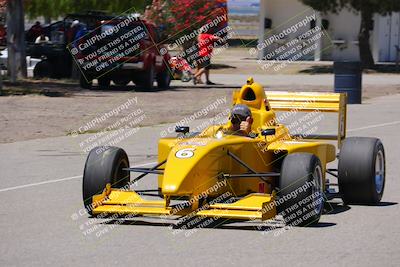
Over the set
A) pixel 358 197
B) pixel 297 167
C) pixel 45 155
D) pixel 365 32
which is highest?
pixel 297 167

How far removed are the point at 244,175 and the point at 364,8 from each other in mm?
32509

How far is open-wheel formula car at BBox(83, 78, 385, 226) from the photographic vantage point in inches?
374

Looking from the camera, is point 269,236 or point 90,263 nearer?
point 90,263

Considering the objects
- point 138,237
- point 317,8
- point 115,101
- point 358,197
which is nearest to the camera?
point 138,237

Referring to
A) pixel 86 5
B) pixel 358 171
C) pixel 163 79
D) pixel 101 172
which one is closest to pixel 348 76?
pixel 163 79

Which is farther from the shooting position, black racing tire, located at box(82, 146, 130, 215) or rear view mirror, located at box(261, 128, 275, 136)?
rear view mirror, located at box(261, 128, 275, 136)

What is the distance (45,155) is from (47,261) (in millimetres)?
8212

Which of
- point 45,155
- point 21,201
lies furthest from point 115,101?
point 21,201

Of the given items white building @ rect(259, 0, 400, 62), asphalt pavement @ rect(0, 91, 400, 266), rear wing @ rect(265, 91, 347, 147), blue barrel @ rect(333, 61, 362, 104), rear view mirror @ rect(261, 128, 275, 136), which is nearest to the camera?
asphalt pavement @ rect(0, 91, 400, 266)

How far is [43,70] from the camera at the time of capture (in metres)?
33.1

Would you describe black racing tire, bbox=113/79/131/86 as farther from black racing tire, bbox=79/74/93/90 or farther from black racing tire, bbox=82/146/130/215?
black racing tire, bbox=82/146/130/215

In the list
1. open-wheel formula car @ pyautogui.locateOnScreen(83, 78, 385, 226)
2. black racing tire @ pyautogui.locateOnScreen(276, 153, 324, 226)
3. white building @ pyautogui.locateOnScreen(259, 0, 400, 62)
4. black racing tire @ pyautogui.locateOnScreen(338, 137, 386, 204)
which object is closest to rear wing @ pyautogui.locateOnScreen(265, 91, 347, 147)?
open-wheel formula car @ pyautogui.locateOnScreen(83, 78, 385, 226)

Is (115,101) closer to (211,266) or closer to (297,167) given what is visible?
(297,167)

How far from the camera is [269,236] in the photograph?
30.4 ft
